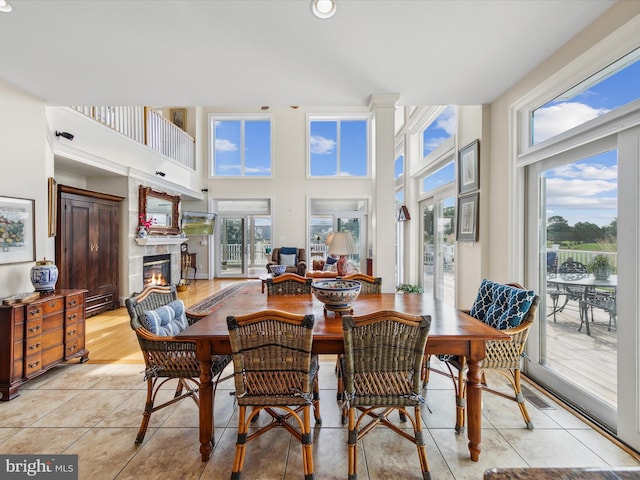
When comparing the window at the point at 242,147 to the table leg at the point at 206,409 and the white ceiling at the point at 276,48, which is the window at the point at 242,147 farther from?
the table leg at the point at 206,409

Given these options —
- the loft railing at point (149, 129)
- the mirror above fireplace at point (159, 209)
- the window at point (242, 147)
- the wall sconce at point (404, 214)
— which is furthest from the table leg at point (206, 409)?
the window at point (242, 147)

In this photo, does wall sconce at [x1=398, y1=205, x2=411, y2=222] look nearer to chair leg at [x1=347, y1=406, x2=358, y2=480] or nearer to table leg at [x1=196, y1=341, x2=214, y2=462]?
chair leg at [x1=347, y1=406, x2=358, y2=480]

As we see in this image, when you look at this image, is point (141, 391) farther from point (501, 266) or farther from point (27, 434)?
point (501, 266)

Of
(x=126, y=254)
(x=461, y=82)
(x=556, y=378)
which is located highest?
(x=461, y=82)

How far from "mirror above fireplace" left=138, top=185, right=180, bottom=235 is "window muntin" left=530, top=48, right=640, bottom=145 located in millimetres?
5942

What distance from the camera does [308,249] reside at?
8914 mm

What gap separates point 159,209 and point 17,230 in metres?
3.46

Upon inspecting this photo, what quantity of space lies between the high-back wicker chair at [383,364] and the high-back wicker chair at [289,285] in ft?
4.30

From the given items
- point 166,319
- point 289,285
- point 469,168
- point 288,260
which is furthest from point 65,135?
point 288,260

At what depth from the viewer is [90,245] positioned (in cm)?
469

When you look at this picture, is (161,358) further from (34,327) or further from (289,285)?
(34,327)

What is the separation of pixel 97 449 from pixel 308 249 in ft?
23.6

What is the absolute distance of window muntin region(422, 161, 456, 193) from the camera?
14.2 ft

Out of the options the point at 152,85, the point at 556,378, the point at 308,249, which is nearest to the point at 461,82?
the point at 556,378
